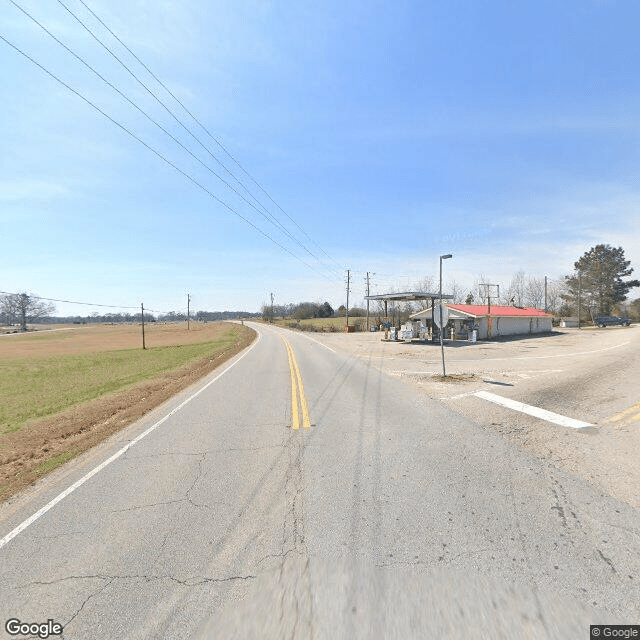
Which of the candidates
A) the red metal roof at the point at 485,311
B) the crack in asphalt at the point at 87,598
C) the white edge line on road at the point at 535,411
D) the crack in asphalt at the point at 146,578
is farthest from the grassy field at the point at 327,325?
the crack in asphalt at the point at 87,598

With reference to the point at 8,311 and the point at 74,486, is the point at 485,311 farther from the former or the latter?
the point at 8,311

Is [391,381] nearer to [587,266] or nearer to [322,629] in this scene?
[322,629]

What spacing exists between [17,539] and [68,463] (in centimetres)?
248

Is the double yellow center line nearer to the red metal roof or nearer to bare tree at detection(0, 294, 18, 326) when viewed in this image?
the red metal roof

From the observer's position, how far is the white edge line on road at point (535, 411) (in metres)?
7.15

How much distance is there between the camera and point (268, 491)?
4.41 metres

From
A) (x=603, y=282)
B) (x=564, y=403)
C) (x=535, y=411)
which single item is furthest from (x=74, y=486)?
(x=603, y=282)

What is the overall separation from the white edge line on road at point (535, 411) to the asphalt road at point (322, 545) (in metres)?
2.28

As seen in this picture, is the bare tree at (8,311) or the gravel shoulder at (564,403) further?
the bare tree at (8,311)

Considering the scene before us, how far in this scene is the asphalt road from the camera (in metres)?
2.51

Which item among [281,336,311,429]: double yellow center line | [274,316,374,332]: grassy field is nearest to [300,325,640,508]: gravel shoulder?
[281,336,311,429]: double yellow center line

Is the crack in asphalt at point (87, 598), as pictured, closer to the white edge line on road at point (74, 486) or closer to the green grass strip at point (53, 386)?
the white edge line on road at point (74, 486)

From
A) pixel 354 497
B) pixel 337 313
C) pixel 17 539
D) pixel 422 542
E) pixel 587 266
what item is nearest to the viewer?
pixel 422 542

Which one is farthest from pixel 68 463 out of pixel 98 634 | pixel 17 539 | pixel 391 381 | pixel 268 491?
pixel 391 381
